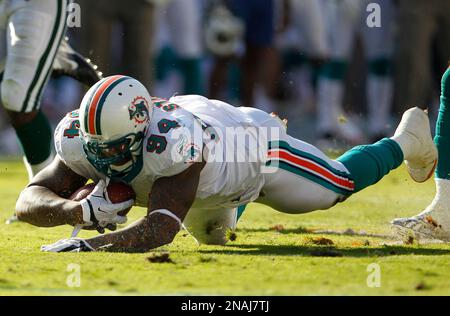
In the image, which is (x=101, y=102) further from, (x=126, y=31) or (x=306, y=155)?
(x=126, y=31)

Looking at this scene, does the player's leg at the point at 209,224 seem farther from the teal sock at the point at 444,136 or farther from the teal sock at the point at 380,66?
the teal sock at the point at 380,66

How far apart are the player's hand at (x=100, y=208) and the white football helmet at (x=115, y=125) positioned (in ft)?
0.46

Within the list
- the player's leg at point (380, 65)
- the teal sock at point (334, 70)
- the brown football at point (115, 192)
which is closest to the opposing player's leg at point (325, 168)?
the brown football at point (115, 192)

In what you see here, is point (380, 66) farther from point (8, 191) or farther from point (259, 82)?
point (8, 191)

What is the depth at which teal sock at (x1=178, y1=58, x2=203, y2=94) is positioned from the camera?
1252cm

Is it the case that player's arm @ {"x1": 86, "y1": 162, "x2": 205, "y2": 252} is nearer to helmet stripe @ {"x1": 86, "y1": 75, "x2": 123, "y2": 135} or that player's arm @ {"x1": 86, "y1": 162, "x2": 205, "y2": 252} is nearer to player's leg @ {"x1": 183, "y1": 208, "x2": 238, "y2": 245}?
helmet stripe @ {"x1": 86, "y1": 75, "x2": 123, "y2": 135}

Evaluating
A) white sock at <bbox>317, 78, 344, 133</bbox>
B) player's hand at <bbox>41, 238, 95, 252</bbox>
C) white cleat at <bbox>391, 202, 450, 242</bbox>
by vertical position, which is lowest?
player's hand at <bbox>41, 238, 95, 252</bbox>

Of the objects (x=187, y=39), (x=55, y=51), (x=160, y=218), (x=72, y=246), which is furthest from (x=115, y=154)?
(x=187, y=39)

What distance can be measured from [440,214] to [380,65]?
6835mm

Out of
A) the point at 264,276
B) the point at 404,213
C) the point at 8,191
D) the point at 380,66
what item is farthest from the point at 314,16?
the point at 264,276

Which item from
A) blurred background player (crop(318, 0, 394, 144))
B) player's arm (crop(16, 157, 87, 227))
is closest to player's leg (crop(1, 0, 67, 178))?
player's arm (crop(16, 157, 87, 227))

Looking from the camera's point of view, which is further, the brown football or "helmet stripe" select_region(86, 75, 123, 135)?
the brown football

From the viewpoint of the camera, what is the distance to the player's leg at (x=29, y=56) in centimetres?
697

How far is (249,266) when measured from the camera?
17.0ft
